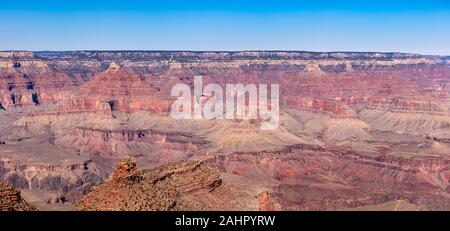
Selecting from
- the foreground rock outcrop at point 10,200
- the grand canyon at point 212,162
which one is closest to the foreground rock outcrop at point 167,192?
the grand canyon at point 212,162

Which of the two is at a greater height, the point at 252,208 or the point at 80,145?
the point at 252,208

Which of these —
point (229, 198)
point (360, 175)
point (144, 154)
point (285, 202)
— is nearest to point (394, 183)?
point (360, 175)

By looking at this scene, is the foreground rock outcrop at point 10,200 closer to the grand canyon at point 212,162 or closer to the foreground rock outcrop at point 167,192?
the grand canyon at point 212,162

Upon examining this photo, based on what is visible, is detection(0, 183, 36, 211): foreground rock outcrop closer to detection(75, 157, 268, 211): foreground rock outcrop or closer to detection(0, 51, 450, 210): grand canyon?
detection(0, 51, 450, 210): grand canyon

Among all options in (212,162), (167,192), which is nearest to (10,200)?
(167,192)

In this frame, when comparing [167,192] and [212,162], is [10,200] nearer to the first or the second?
[167,192]

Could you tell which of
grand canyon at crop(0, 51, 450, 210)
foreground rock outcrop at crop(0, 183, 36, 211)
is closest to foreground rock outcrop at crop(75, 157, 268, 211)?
grand canyon at crop(0, 51, 450, 210)

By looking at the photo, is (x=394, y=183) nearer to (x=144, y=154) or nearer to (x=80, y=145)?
(x=144, y=154)
